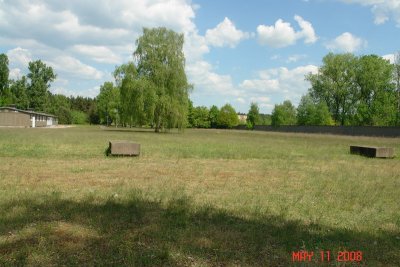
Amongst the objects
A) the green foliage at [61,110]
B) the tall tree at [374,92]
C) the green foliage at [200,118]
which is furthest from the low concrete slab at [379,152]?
the green foliage at [61,110]

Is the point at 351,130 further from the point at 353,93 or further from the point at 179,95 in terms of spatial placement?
the point at 179,95

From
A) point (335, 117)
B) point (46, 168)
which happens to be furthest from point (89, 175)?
point (335, 117)

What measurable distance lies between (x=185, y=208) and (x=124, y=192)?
177 cm

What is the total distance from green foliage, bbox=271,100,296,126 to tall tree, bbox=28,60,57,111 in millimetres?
57262

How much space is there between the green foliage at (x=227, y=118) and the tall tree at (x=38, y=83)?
50.0 meters

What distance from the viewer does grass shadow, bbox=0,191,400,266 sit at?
4219 millimetres

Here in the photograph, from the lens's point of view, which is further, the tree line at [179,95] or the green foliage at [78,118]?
the green foliage at [78,118]

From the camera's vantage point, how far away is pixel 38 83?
9006 cm

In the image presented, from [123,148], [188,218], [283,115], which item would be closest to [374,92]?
[283,115]

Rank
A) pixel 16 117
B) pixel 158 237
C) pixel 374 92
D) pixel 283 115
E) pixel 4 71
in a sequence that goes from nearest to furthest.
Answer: pixel 158 237 → pixel 374 92 → pixel 16 117 → pixel 4 71 → pixel 283 115

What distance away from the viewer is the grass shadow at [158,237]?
4.22 m
